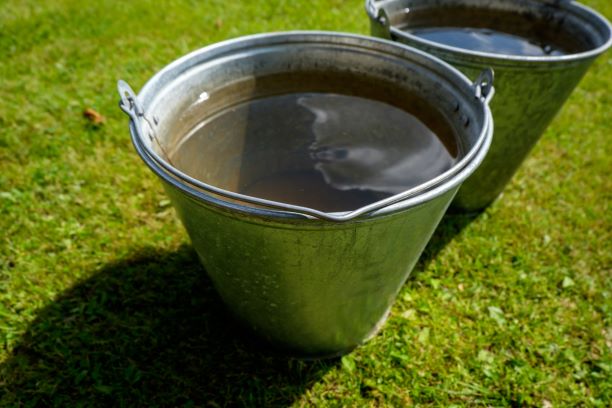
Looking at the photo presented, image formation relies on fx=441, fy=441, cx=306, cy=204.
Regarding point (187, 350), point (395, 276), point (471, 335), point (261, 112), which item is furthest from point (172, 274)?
point (471, 335)

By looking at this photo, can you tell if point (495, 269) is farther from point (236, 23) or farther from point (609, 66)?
point (236, 23)

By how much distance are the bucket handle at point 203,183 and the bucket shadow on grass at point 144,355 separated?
95 cm

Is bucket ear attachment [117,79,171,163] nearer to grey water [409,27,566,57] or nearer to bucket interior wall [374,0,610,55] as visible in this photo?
bucket interior wall [374,0,610,55]

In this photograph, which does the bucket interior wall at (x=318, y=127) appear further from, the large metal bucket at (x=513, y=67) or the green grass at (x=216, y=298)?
the green grass at (x=216, y=298)

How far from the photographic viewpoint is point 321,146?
213cm

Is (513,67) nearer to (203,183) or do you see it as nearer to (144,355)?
(203,183)

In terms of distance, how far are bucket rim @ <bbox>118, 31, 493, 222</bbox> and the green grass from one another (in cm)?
97

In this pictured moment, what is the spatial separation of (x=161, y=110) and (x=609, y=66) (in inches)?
184

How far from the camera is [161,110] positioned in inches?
62.6

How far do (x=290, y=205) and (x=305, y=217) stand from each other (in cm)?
10

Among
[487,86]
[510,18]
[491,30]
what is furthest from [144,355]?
[510,18]

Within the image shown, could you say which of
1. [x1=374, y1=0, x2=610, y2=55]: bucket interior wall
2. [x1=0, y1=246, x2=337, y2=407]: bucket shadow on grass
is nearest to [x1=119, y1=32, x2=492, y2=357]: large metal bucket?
[x1=0, y1=246, x2=337, y2=407]: bucket shadow on grass

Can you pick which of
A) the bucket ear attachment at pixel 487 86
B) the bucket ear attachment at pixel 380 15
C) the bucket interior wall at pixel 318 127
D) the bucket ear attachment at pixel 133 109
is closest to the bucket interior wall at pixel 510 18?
the bucket ear attachment at pixel 380 15

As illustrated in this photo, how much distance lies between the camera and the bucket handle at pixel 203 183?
106 centimetres
